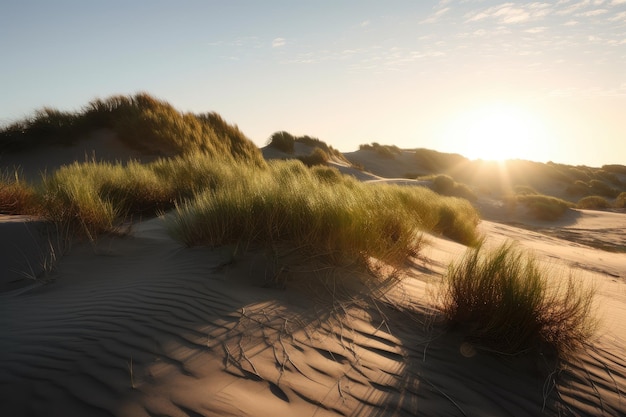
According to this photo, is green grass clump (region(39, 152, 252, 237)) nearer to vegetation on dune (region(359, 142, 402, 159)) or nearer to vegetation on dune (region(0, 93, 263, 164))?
vegetation on dune (region(0, 93, 263, 164))

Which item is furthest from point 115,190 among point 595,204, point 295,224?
point 595,204

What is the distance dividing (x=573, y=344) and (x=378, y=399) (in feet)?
5.02

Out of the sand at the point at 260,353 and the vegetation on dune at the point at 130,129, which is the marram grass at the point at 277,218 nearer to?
the sand at the point at 260,353

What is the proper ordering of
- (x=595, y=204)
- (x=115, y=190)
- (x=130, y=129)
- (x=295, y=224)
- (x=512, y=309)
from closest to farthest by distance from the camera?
(x=512, y=309) → (x=295, y=224) → (x=115, y=190) → (x=130, y=129) → (x=595, y=204)

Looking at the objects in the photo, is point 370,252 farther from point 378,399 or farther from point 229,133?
point 229,133

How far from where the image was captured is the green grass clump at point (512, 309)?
8.48 feet

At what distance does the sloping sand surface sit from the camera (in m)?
1.83

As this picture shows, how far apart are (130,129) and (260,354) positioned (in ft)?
37.2

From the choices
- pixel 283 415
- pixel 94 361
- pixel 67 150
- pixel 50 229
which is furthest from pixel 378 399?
pixel 67 150

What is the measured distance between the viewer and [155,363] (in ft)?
6.67

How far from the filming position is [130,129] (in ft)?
39.0

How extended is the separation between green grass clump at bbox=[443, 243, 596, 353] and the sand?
0.12 meters

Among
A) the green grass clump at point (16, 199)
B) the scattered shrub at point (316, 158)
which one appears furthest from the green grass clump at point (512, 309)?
the scattered shrub at point (316, 158)

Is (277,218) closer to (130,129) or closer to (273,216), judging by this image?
(273,216)
